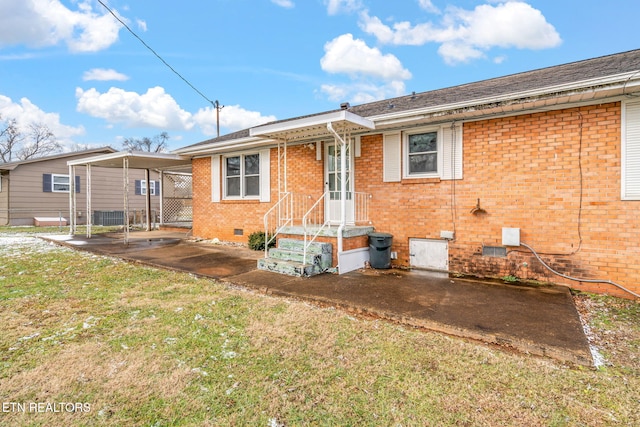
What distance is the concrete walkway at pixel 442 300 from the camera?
11.0 ft

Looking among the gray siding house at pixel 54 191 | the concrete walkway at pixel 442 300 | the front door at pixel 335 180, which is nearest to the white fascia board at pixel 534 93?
the front door at pixel 335 180

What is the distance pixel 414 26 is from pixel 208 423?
15028 millimetres

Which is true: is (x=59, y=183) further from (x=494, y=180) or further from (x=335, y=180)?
(x=494, y=180)

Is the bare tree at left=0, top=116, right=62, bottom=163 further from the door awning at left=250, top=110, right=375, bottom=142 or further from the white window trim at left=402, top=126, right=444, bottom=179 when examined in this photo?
the white window trim at left=402, top=126, right=444, bottom=179

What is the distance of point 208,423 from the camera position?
210 centimetres


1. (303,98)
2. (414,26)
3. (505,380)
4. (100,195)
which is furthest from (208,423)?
(100,195)

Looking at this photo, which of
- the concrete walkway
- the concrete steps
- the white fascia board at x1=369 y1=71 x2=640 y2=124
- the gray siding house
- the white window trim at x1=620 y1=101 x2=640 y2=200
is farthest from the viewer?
the gray siding house

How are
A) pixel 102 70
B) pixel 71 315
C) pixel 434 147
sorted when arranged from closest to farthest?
1. pixel 71 315
2. pixel 434 147
3. pixel 102 70

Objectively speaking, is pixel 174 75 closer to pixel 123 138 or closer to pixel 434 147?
pixel 434 147

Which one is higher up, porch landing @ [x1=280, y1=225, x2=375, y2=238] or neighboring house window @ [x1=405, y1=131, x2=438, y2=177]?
neighboring house window @ [x1=405, y1=131, x2=438, y2=177]

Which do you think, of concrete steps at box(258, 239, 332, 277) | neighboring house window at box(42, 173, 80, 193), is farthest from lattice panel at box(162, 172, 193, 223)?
concrete steps at box(258, 239, 332, 277)

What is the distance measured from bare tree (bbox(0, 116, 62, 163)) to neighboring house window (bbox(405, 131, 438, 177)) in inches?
1692

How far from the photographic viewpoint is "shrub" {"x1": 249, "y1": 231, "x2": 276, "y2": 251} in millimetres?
9016

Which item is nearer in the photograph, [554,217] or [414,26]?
[554,217]
